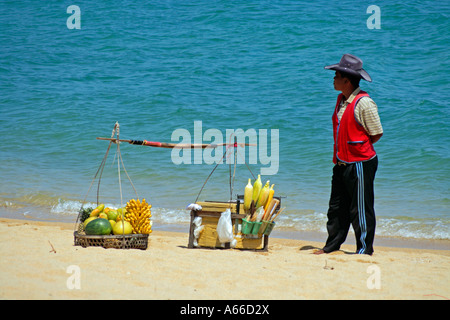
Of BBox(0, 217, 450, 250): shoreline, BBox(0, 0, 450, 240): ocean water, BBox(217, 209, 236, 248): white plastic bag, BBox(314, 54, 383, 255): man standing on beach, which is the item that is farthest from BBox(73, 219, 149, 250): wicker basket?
BBox(0, 0, 450, 240): ocean water

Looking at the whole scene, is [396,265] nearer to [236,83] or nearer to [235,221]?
[235,221]

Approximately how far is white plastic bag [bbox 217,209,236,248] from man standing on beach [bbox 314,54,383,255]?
1.13 meters

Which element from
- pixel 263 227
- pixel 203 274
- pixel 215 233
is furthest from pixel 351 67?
pixel 203 274

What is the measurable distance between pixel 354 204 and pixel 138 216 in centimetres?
Result: 200

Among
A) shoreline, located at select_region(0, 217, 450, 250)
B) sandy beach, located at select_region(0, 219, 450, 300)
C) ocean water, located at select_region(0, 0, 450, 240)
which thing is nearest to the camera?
sandy beach, located at select_region(0, 219, 450, 300)

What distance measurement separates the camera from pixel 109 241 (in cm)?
439

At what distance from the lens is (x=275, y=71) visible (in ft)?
42.0

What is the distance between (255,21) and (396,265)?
11.7 meters

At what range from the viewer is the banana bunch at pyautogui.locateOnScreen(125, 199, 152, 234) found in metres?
4.53

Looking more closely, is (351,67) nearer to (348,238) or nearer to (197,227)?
(197,227)

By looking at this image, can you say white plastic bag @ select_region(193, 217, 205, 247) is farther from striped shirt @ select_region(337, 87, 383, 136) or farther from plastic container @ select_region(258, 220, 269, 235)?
striped shirt @ select_region(337, 87, 383, 136)

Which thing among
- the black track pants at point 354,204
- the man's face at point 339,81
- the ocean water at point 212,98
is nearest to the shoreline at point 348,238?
the ocean water at point 212,98

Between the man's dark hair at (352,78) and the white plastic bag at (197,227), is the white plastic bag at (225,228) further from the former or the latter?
the man's dark hair at (352,78)

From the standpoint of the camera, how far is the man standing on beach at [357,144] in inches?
174
